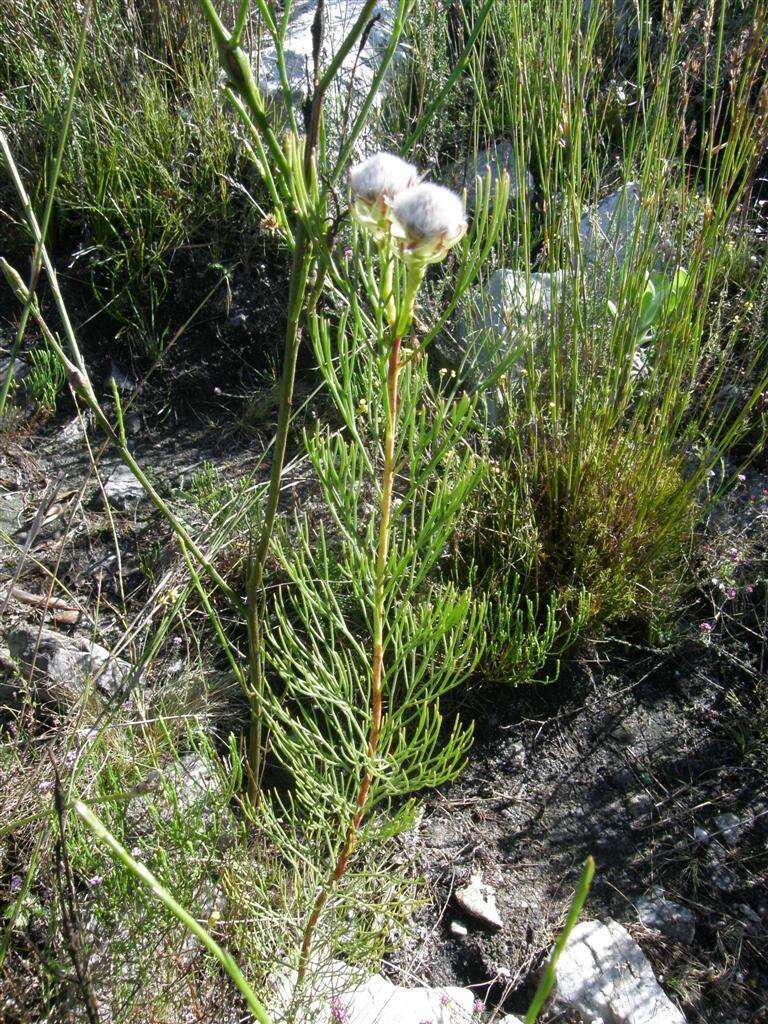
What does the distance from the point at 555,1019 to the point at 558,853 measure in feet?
1.06

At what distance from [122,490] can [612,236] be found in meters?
1.66

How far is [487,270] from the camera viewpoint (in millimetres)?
2400

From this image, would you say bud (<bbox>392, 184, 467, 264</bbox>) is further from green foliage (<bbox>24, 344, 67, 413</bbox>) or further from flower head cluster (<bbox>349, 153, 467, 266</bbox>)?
green foliage (<bbox>24, 344, 67, 413</bbox>)

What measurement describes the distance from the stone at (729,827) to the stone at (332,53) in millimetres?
2597

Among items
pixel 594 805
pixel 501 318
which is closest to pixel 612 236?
pixel 501 318

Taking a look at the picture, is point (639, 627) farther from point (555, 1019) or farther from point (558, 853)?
point (555, 1019)

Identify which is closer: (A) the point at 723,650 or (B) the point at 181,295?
(A) the point at 723,650

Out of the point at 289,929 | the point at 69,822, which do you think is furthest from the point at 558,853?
the point at 69,822

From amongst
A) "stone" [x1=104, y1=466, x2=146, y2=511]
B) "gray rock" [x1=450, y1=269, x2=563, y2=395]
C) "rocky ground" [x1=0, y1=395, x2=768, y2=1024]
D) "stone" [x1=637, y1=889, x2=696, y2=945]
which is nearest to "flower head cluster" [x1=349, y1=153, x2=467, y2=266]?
"rocky ground" [x1=0, y1=395, x2=768, y2=1024]

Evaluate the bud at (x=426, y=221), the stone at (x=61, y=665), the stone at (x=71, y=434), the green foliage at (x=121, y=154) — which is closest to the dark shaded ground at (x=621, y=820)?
the stone at (x=61, y=665)

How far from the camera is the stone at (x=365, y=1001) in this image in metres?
1.37

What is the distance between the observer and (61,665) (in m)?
1.83

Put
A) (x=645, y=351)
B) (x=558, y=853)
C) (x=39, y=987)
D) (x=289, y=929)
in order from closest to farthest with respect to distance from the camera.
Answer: (x=39, y=987) → (x=289, y=929) → (x=558, y=853) → (x=645, y=351)

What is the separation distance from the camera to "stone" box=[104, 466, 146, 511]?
7.52 feet
